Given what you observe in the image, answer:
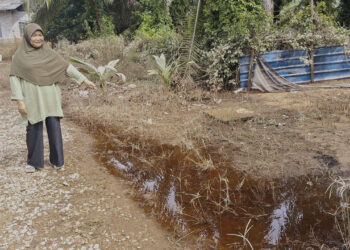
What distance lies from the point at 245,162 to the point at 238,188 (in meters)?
0.65

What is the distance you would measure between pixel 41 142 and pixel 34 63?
2.93ft

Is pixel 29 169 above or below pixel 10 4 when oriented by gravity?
below

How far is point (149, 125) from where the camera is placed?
559 centimetres

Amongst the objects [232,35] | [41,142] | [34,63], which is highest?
[232,35]

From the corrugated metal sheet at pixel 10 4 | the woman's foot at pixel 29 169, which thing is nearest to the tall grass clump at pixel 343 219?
the woman's foot at pixel 29 169

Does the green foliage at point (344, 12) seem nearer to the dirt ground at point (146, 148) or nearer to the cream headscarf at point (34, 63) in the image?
the dirt ground at point (146, 148)

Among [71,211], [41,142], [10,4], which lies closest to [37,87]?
[41,142]

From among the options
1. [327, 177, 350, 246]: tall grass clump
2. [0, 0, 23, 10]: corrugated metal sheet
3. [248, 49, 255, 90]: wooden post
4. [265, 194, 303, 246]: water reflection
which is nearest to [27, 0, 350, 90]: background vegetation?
[248, 49, 255, 90]: wooden post

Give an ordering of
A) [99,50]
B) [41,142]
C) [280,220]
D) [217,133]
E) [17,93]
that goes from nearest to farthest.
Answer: [280,220], [17,93], [41,142], [217,133], [99,50]

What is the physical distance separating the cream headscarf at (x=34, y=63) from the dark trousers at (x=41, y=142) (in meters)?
0.47

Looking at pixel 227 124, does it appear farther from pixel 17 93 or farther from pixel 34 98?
pixel 17 93

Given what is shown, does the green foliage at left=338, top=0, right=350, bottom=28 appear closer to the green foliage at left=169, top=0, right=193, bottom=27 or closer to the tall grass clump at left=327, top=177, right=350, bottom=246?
the green foliage at left=169, top=0, right=193, bottom=27

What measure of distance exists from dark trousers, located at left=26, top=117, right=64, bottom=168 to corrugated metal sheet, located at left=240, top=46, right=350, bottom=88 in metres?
5.16

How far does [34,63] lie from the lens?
347 centimetres
